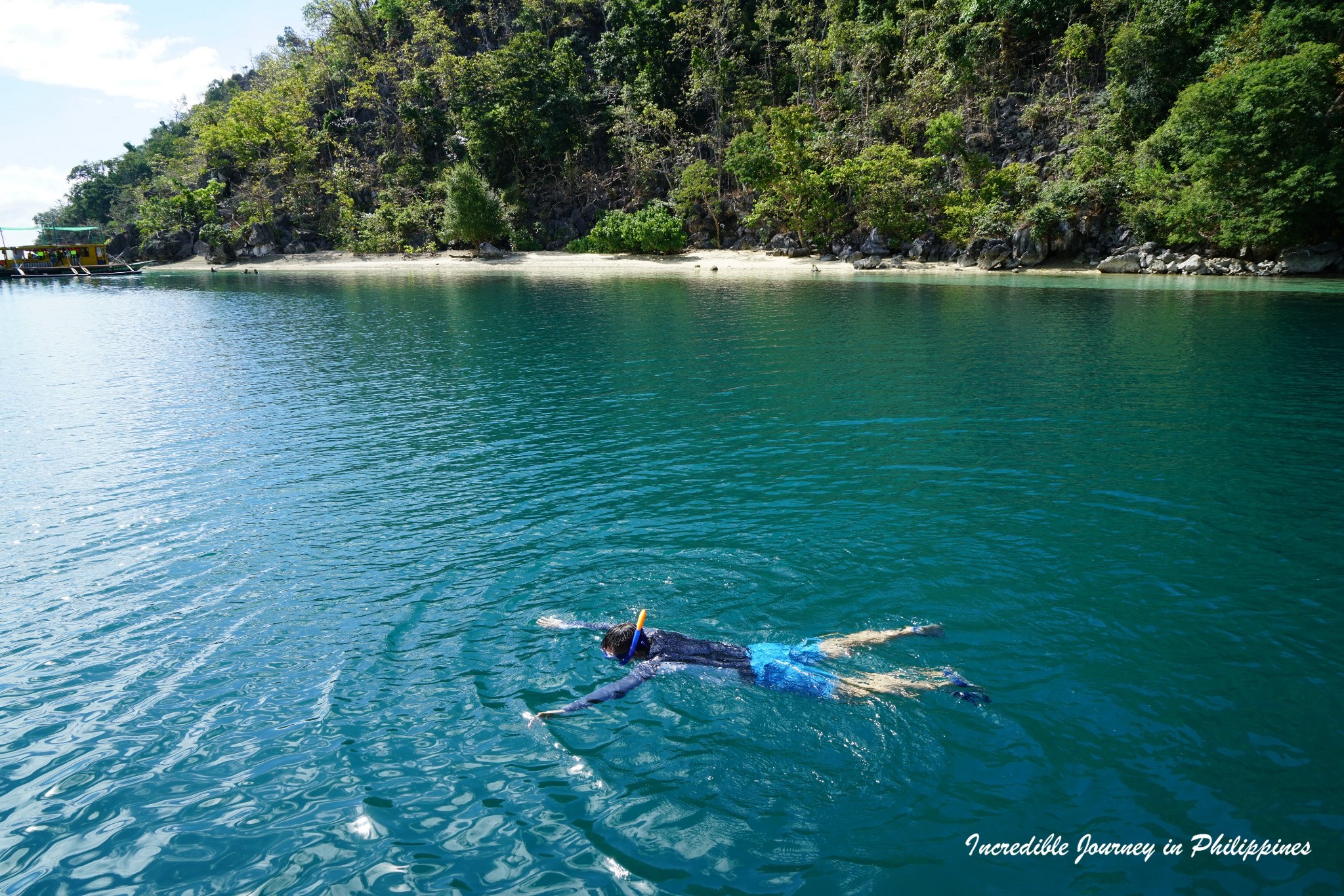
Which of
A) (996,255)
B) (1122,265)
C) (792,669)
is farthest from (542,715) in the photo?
(996,255)

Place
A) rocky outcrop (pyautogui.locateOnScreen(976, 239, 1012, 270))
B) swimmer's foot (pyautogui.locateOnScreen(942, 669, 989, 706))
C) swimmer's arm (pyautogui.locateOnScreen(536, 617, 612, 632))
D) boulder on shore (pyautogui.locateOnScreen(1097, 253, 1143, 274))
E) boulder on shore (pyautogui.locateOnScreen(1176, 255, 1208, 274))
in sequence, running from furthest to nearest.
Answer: rocky outcrop (pyautogui.locateOnScreen(976, 239, 1012, 270))
boulder on shore (pyautogui.locateOnScreen(1097, 253, 1143, 274))
boulder on shore (pyautogui.locateOnScreen(1176, 255, 1208, 274))
swimmer's arm (pyautogui.locateOnScreen(536, 617, 612, 632))
swimmer's foot (pyautogui.locateOnScreen(942, 669, 989, 706))

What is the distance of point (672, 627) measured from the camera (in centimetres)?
951

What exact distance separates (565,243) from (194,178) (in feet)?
188

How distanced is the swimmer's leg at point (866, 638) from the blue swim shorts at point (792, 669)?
0.17 meters

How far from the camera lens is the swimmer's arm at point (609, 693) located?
7.74 m

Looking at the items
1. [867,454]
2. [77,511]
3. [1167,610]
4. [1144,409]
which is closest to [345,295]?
[77,511]

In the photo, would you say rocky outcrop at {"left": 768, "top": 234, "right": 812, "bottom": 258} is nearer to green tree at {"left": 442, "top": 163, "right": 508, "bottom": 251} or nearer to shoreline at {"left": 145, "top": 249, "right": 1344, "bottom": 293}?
shoreline at {"left": 145, "top": 249, "right": 1344, "bottom": 293}

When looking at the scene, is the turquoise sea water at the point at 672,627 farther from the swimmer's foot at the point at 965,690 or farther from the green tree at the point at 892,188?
the green tree at the point at 892,188

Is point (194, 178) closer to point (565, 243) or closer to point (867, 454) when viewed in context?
point (565, 243)

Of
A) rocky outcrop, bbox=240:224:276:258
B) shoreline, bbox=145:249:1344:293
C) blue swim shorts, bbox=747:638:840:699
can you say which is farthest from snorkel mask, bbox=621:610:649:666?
rocky outcrop, bbox=240:224:276:258

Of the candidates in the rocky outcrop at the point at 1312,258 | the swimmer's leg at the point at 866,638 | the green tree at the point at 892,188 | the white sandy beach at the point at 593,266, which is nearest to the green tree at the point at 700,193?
the white sandy beach at the point at 593,266

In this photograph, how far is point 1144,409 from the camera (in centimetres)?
1856

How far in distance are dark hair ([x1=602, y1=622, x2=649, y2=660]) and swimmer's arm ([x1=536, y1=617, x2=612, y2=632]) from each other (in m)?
0.93

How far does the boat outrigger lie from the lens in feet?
282
